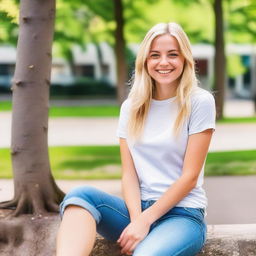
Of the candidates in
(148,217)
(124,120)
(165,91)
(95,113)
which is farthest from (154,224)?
(95,113)

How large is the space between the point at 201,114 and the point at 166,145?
247 millimetres

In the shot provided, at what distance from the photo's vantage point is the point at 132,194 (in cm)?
312

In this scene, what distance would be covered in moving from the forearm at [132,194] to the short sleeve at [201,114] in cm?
42

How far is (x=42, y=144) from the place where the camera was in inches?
192

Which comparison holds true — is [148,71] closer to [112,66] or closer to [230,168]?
[230,168]

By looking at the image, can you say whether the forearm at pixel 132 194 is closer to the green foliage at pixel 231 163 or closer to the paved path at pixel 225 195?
the paved path at pixel 225 195

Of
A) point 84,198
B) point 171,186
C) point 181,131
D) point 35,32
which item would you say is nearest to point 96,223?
point 84,198

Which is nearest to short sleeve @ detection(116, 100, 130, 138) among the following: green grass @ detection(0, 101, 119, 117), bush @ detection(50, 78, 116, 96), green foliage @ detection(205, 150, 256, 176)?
green foliage @ detection(205, 150, 256, 176)

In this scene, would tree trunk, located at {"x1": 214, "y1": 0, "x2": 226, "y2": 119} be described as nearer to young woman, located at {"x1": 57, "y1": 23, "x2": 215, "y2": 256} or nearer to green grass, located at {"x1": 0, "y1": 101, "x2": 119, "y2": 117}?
green grass, located at {"x1": 0, "y1": 101, "x2": 119, "y2": 117}

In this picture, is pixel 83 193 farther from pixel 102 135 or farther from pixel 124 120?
pixel 102 135

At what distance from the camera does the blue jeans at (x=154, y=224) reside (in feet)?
9.07

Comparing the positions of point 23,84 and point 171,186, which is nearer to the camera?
point 171,186

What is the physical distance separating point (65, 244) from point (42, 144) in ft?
Answer: 7.01

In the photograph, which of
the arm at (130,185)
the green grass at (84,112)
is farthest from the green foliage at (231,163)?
the green grass at (84,112)
